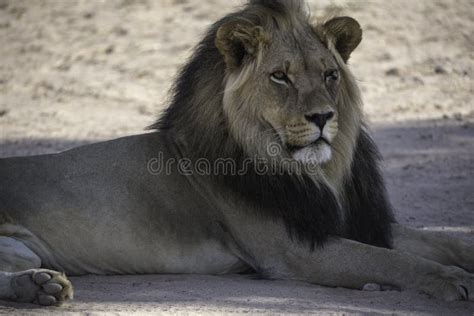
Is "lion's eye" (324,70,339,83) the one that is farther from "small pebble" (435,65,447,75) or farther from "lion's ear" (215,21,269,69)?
"small pebble" (435,65,447,75)

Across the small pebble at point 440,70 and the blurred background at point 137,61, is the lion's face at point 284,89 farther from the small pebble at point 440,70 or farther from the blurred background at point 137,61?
the small pebble at point 440,70

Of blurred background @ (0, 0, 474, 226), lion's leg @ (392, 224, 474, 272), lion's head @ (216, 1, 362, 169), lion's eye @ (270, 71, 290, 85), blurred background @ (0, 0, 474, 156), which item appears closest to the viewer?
lion's head @ (216, 1, 362, 169)

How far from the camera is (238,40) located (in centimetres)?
480

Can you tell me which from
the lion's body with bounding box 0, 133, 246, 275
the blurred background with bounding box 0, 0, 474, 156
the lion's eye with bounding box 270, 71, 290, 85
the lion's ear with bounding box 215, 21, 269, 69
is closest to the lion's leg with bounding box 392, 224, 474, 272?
the lion's body with bounding box 0, 133, 246, 275

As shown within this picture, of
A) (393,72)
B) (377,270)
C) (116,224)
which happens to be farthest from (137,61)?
(377,270)

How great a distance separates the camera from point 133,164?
511cm

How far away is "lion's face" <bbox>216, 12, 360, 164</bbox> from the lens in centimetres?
462

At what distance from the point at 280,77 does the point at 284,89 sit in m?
0.08

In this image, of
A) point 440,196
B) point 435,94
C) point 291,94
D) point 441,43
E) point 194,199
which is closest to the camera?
point 291,94

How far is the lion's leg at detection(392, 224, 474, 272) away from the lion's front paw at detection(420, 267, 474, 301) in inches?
21.2

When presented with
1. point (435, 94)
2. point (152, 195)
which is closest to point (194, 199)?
point (152, 195)

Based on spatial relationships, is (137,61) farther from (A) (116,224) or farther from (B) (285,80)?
(B) (285,80)

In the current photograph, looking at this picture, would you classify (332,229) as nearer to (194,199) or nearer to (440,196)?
(194,199)

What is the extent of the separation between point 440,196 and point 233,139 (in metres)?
2.39
